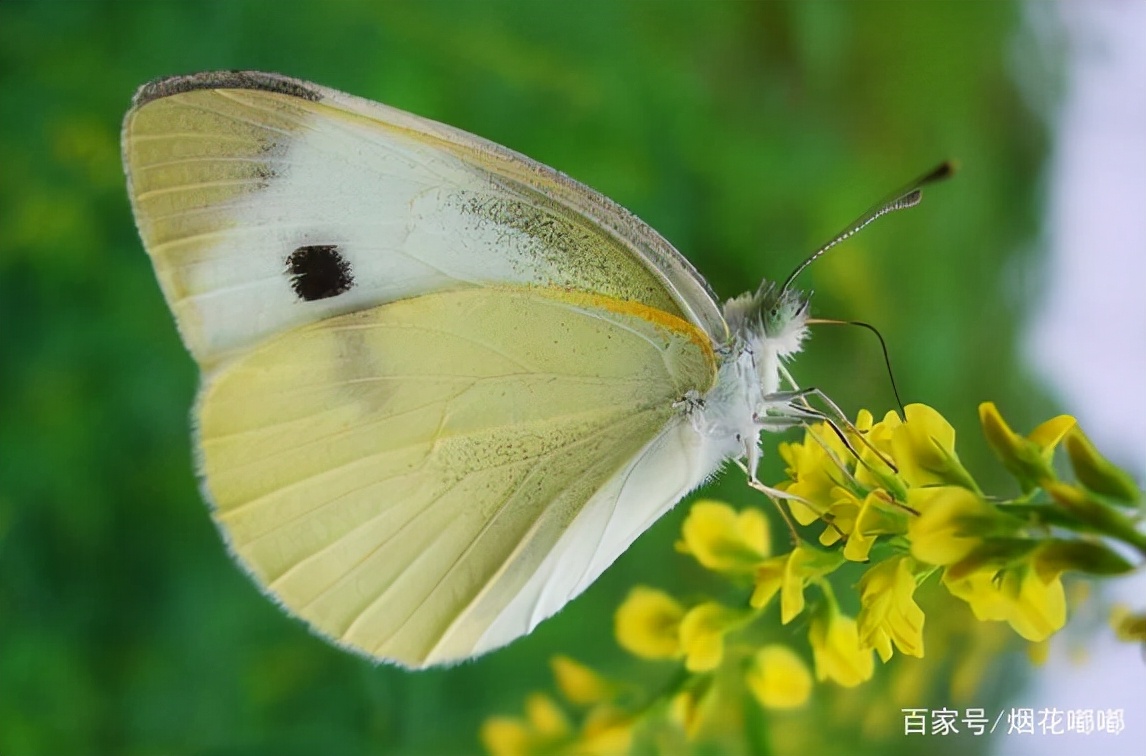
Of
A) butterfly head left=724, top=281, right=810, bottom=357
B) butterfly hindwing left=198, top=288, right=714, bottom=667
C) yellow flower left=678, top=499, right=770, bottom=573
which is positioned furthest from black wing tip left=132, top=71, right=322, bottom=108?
yellow flower left=678, top=499, right=770, bottom=573

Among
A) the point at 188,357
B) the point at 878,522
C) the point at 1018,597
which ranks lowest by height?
the point at 1018,597

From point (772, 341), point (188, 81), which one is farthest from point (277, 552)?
point (772, 341)

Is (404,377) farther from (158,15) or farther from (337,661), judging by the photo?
(158,15)

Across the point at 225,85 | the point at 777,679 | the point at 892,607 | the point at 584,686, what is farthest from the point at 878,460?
the point at 225,85

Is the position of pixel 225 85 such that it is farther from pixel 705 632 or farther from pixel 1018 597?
pixel 1018 597

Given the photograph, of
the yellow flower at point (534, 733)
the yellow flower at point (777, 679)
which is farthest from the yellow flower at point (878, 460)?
the yellow flower at point (534, 733)
